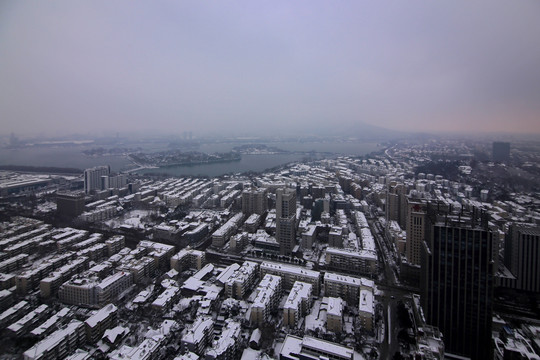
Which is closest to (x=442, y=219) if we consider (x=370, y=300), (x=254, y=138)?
(x=370, y=300)

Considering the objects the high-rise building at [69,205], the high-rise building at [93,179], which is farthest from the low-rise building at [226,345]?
the high-rise building at [93,179]

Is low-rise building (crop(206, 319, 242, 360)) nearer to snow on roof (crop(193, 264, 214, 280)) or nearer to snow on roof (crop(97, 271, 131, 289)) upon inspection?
snow on roof (crop(193, 264, 214, 280))

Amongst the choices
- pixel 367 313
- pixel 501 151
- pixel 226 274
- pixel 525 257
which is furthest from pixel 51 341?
pixel 501 151

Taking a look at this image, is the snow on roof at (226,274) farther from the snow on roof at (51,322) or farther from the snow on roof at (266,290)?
the snow on roof at (51,322)

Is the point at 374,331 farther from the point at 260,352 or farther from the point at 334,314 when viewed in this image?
the point at 260,352

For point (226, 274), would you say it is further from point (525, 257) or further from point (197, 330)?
point (525, 257)

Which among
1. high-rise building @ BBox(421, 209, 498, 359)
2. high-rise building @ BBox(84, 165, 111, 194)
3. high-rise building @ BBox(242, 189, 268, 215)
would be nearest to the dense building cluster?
high-rise building @ BBox(421, 209, 498, 359)
